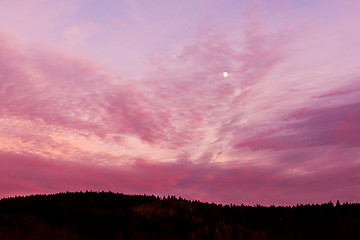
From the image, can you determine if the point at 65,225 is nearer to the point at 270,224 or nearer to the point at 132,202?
the point at 132,202

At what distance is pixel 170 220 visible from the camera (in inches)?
647

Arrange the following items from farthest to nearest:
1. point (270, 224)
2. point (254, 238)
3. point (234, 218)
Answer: point (234, 218), point (270, 224), point (254, 238)

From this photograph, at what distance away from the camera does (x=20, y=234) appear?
1315cm

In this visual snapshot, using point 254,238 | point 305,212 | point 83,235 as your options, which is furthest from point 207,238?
point 305,212

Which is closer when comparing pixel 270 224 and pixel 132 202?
pixel 270 224

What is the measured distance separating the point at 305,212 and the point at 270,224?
2.72 metres

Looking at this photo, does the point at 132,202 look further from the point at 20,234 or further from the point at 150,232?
the point at 20,234

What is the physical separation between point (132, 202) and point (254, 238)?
33.1 ft

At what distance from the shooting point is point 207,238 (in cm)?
1301

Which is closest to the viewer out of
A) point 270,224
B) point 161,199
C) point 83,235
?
point 83,235

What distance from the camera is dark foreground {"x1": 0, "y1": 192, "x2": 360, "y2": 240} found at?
45.0 feet

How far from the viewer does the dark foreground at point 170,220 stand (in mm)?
13711

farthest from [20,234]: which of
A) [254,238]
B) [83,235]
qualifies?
[254,238]

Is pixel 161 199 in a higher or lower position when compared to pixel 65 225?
higher
